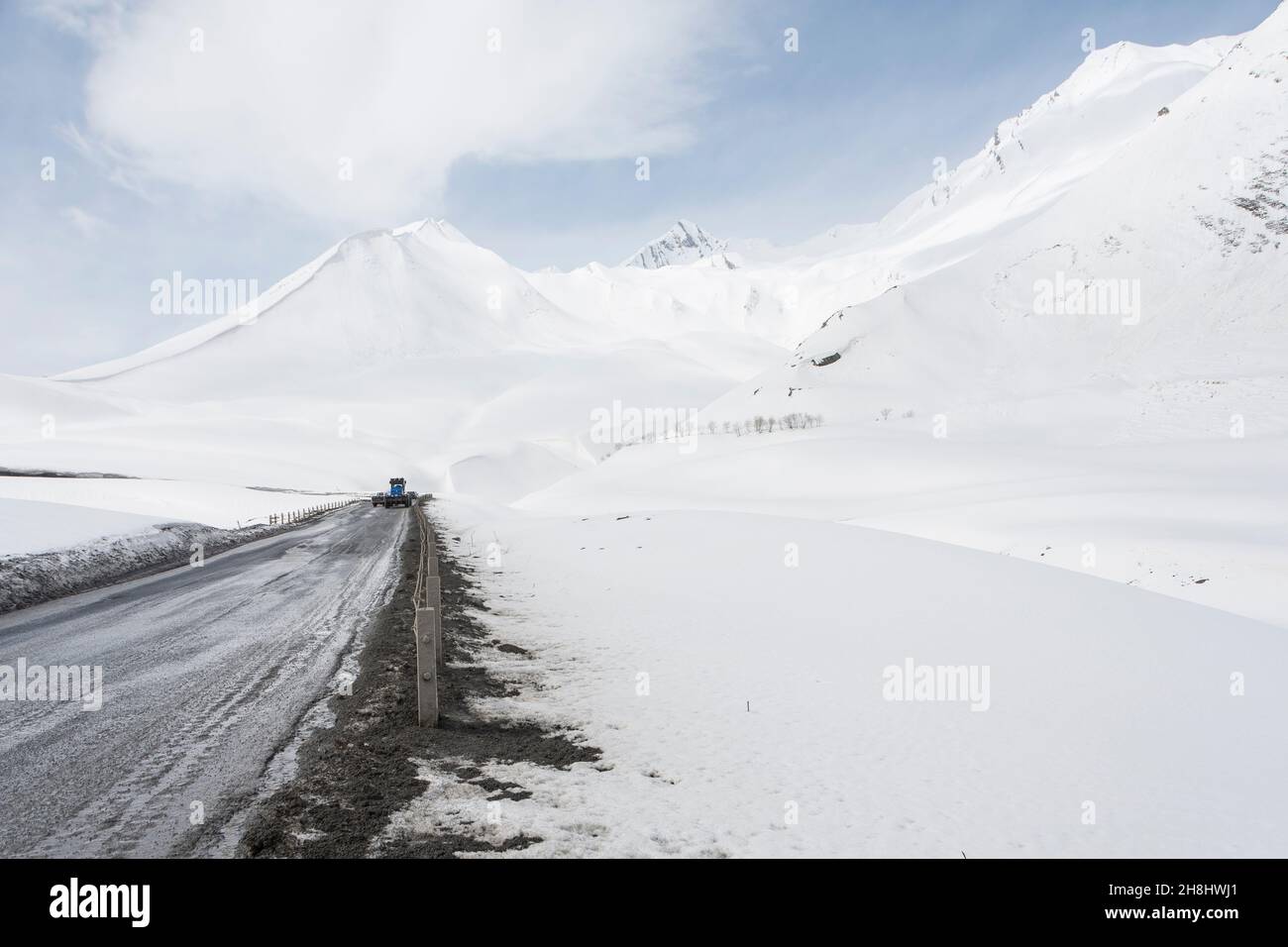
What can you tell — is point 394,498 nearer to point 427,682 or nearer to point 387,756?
point 427,682

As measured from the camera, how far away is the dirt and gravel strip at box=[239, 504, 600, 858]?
179 inches

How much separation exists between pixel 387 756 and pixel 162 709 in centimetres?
274

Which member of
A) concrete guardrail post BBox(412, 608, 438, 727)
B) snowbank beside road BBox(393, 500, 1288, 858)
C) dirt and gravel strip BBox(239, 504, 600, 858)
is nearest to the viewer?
dirt and gravel strip BBox(239, 504, 600, 858)

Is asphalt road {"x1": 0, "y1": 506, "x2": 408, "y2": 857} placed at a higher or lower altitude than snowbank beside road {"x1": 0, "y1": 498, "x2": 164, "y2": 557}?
lower

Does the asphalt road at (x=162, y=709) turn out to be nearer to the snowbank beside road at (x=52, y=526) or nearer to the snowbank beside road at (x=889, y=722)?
the snowbank beside road at (x=889, y=722)

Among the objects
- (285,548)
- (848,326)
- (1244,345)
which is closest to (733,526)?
(285,548)

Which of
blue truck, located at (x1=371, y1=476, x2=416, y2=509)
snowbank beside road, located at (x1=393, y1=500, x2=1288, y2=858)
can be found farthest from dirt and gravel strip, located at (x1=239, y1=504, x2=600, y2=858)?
blue truck, located at (x1=371, y1=476, x2=416, y2=509)

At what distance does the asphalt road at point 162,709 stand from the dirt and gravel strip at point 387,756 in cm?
Result: 34

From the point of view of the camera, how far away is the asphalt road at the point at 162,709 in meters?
4.66

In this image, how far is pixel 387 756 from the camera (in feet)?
19.8

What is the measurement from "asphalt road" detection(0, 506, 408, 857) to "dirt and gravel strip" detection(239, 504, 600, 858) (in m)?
0.34

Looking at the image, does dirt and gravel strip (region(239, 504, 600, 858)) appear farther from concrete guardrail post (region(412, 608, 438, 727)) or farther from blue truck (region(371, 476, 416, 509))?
blue truck (region(371, 476, 416, 509))

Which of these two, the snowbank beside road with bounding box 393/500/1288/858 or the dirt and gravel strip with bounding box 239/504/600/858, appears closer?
the dirt and gravel strip with bounding box 239/504/600/858

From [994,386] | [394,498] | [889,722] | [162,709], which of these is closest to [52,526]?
[162,709]
